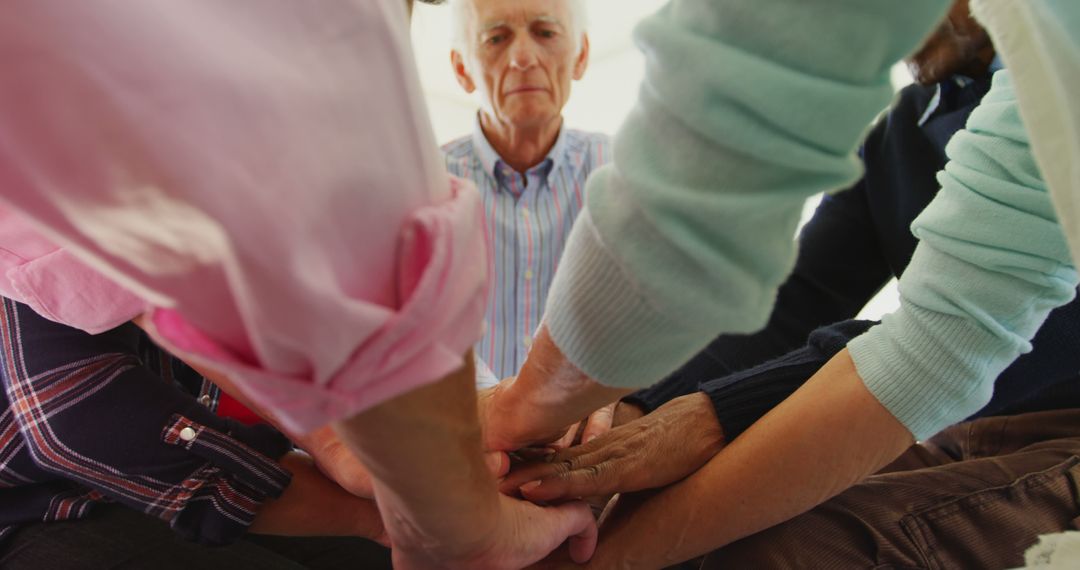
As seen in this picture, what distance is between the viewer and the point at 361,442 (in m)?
0.36

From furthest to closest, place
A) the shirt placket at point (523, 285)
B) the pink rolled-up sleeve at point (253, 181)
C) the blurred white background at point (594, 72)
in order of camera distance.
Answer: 1. the blurred white background at point (594, 72)
2. the shirt placket at point (523, 285)
3. the pink rolled-up sleeve at point (253, 181)

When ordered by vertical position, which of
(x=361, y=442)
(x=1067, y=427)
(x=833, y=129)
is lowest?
(x=1067, y=427)

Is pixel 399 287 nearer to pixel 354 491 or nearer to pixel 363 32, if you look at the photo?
pixel 363 32

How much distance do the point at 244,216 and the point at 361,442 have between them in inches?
6.2

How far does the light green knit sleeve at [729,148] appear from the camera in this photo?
14.0 inches

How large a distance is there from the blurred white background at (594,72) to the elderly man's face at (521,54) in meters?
1.77

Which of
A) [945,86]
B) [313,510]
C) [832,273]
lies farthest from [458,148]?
[313,510]

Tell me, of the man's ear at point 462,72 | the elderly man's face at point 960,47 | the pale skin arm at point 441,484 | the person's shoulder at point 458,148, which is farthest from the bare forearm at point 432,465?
the man's ear at point 462,72

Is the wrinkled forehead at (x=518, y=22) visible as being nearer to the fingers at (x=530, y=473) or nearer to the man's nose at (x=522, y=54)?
the man's nose at (x=522, y=54)

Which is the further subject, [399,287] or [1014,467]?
[1014,467]

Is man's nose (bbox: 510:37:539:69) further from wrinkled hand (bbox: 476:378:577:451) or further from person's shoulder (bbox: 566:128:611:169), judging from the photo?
wrinkled hand (bbox: 476:378:577:451)

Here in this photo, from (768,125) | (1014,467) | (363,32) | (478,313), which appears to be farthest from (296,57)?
(1014,467)

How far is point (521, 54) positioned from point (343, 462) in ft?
4.22

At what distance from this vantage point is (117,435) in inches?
24.0
